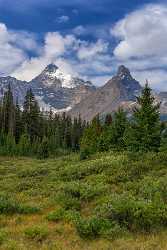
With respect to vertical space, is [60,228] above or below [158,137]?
below

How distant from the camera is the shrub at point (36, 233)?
1327 cm

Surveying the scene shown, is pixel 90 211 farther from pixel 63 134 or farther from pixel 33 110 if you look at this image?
pixel 63 134

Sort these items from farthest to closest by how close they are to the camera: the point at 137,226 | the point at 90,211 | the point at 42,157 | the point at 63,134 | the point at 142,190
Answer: the point at 63,134 → the point at 42,157 → the point at 142,190 → the point at 90,211 → the point at 137,226

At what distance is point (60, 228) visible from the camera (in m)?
14.4

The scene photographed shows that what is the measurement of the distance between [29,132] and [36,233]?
308ft

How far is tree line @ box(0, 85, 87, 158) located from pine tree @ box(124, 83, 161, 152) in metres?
45.5

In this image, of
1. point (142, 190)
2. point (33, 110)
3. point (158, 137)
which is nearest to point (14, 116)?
point (33, 110)

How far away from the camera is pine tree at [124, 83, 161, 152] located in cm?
3691

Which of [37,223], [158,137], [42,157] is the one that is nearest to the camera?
[37,223]

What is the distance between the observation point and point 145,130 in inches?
1462

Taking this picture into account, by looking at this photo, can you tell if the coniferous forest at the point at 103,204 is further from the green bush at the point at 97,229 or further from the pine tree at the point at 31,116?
the pine tree at the point at 31,116

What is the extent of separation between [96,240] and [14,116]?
93.2 metres

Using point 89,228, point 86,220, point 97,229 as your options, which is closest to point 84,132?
point 86,220

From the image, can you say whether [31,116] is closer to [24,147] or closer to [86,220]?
[24,147]
